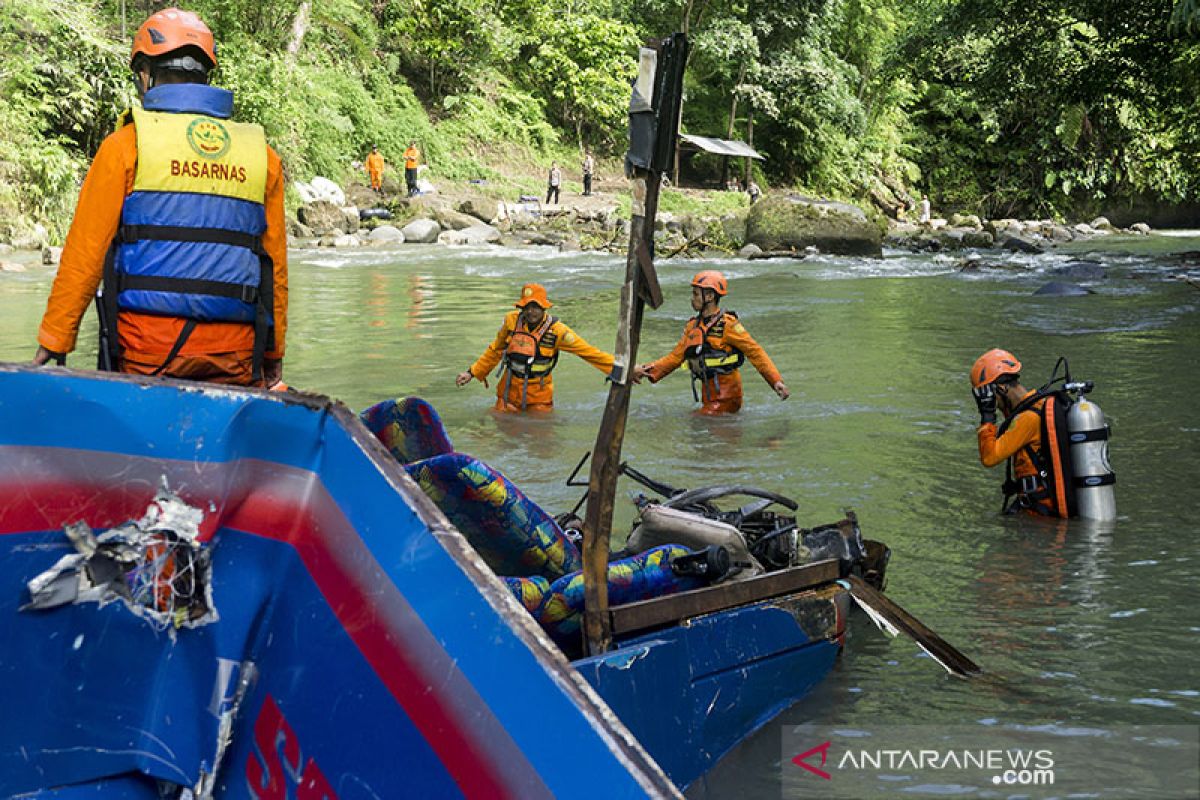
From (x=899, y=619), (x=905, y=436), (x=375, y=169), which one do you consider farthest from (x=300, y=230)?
(x=899, y=619)

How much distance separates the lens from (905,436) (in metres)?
9.86

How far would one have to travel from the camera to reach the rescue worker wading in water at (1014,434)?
6.92 m

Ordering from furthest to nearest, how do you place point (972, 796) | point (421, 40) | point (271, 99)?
1. point (421, 40)
2. point (271, 99)
3. point (972, 796)

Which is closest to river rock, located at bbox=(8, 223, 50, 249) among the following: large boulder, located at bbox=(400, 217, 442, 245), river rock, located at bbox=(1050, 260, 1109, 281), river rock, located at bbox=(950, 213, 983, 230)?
large boulder, located at bbox=(400, 217, 442, 245)

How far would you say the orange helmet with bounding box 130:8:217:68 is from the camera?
4242mm

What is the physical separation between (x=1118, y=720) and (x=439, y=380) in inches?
336

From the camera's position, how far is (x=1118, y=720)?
447cm

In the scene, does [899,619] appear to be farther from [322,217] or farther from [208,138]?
[322,217]

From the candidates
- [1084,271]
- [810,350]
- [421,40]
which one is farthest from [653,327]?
[421,40]

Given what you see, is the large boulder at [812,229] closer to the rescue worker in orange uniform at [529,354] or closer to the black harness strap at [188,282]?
the rescue worker in orange uniform at [529,354]

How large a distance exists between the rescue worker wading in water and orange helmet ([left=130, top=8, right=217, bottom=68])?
4646 millimetres

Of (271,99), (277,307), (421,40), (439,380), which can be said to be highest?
(421,40)

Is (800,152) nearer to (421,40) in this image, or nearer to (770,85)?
(770,85)

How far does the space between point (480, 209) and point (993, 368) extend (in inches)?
1052
